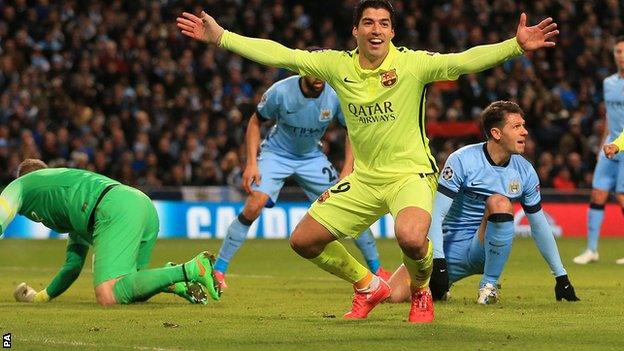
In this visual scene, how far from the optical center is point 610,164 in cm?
1579

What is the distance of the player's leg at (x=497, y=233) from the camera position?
33.4 ft

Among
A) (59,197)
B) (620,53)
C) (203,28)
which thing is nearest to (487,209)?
(203,28)

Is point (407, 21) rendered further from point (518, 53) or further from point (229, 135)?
point (518, 53)

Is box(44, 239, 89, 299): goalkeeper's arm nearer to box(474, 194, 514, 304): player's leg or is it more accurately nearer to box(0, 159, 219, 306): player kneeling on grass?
box(0, 159, 219, 306): player kneeling on grass

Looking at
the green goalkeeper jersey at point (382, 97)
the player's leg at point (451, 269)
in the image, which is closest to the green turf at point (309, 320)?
the player's leg at point (451, 269)

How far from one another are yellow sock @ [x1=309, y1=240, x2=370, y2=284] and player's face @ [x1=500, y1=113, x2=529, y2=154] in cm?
167

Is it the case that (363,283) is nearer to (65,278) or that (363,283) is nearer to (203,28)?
(203,28)

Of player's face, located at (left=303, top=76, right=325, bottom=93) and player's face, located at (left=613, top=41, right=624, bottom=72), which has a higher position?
player's face, located at (left=613, top=41, right=624, bottom=72)

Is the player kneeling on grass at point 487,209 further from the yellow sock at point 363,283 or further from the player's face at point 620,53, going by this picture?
the player's face at point 620,53

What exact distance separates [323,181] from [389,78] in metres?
4.17

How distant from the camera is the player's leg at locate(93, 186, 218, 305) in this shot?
10141 mm

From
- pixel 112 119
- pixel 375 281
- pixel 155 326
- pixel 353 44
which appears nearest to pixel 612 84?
pixel 375 281

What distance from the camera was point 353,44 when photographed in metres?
26.8

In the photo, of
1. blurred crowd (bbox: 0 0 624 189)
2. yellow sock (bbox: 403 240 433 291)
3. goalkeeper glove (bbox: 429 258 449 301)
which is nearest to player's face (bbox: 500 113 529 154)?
goalkeeper glove (bbox: 429 258 449 301)
